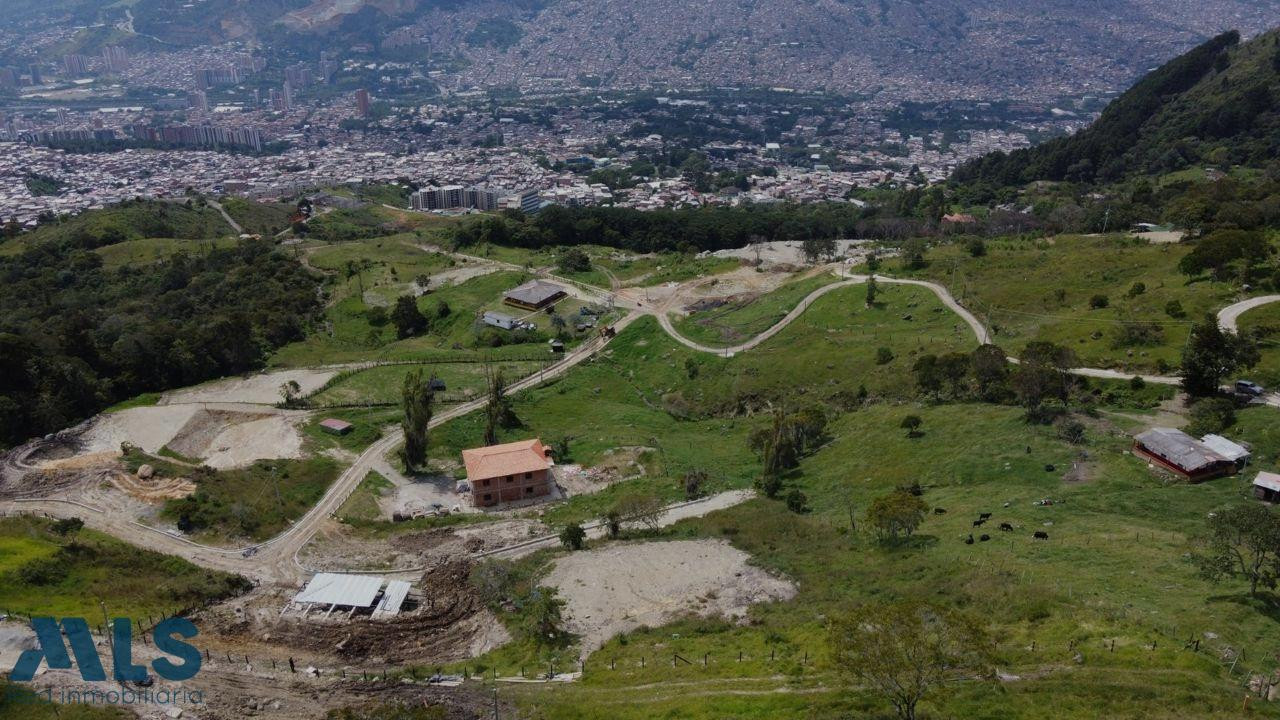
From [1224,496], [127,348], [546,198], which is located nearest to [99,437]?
[127,348]

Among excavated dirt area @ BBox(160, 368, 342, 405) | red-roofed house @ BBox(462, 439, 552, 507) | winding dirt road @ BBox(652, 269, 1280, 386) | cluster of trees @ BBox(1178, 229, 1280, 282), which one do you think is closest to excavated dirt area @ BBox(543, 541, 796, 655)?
red-roofed house @ BBox(462, 439, 552, 507)

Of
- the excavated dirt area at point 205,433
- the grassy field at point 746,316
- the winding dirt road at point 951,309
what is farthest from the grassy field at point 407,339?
the grassy field at point 746,316

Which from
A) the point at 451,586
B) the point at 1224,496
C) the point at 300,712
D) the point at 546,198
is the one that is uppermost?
the point at 1224,496

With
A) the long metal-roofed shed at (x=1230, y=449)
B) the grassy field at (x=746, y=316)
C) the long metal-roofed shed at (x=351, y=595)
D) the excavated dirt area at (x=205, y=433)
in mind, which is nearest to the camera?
the long metal-roofed shed at (x=351, y=595)

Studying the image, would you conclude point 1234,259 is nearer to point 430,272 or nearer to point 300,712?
point 300,712

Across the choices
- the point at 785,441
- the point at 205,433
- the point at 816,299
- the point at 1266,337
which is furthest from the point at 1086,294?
the point at 205,433

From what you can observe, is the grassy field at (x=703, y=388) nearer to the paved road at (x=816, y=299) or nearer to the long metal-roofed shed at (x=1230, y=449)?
the paved road at (x=816, y=299)

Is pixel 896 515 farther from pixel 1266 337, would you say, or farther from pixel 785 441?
pixel 1266 337
